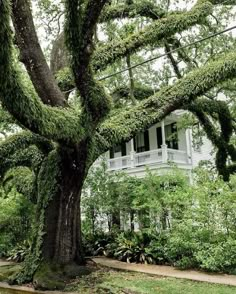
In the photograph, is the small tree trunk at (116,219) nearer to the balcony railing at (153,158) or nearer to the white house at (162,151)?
the white house at (162,151)

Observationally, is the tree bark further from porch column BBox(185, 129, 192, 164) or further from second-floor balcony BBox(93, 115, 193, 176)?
porch column BBox(185, 129, 192, 164)

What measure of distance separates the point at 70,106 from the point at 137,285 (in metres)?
4.46

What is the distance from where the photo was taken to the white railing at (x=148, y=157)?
19.9 m

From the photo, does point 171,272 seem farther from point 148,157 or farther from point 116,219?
point 148,157

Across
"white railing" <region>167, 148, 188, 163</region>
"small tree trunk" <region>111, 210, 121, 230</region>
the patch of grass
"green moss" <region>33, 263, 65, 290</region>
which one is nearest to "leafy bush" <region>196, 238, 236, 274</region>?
the patch of grass

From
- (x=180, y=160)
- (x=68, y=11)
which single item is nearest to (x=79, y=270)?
(x=68, y=11)

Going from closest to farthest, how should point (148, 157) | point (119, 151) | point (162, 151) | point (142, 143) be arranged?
point (162, 151) < point (148, 157) < point (142, 143) < point (119, 151)

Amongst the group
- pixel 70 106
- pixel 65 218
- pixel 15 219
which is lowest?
pixel 65 218

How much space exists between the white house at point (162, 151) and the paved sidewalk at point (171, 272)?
891 cm

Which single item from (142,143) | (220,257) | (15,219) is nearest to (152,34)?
(220,257)

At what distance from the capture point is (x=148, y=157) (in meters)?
20.4

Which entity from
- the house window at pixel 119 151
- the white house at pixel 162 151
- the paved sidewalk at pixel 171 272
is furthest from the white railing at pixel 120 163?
the paved sidewalk at pixel 171 272

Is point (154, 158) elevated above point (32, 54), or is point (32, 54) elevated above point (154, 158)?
point (154, 158)

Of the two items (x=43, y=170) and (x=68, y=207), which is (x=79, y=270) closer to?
(x=68, y=207)
